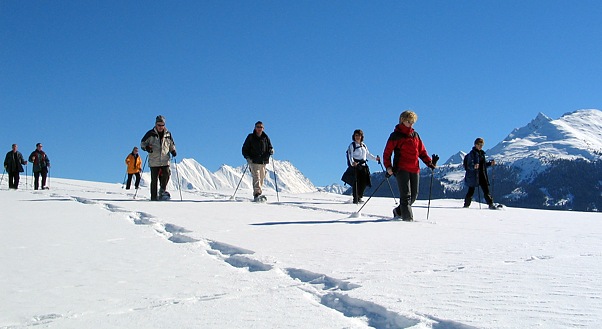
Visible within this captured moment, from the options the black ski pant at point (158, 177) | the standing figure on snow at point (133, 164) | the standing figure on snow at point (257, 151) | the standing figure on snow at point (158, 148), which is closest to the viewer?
the standing figure on snow at point (158, 148)

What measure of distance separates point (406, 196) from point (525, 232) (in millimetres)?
2285

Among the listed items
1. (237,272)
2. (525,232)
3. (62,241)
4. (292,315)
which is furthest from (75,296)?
(525,232)

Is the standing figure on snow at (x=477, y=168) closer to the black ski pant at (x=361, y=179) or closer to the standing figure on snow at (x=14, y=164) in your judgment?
the black ski pant at (x=361, y=179)

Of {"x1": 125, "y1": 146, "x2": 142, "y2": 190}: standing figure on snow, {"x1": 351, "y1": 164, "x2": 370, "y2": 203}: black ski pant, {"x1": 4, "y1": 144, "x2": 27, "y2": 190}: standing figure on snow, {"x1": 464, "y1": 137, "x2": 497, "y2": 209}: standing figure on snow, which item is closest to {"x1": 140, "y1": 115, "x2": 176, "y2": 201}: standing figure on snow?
{"x1": 351, "y1": 164, "x2": 370, "y2": 203}: black ski pant

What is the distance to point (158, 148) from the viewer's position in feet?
47.5

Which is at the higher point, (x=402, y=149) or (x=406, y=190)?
(x=402, y=149)

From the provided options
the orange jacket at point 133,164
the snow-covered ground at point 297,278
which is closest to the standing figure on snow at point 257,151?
the snow-covered ground at point 297,278

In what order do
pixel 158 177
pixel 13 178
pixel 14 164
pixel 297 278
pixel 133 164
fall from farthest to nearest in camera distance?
pixel 133 164 → pixel 13 178 → pixel 14 164 → pixel 158 177 → pixel 297 278

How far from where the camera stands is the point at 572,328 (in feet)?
9.22

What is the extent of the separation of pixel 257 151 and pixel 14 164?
511 inches

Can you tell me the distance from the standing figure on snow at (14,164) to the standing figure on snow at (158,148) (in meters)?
10.7

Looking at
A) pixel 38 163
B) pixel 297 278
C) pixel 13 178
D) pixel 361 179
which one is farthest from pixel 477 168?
pixel 13 178

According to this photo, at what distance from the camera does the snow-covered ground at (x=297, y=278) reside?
10.4ft

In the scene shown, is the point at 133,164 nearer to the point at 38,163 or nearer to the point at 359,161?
the point at 38,163
